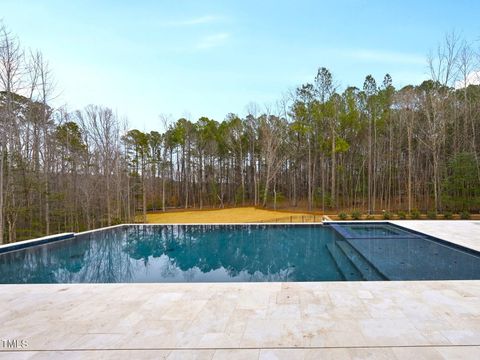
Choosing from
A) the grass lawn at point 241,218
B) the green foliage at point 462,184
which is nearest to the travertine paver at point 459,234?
the green foliage at point 462,184

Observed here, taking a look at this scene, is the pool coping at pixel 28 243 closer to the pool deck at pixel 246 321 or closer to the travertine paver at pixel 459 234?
the pool deck at pixel 246 321

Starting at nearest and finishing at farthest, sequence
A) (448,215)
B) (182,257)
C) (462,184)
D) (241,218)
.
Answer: (182,257)
(448,215)
(462,184)
(241,218)

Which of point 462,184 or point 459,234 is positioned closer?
point 459,234

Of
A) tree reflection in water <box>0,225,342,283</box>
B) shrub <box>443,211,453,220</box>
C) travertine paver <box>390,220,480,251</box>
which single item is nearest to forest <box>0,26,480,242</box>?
shrub <box>443,211,453,220</box>

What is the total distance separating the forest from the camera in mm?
9547

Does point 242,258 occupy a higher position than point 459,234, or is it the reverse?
point 459,234

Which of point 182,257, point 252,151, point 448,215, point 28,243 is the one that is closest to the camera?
point 182,257

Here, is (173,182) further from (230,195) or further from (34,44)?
(34,44)

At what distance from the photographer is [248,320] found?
2670 millimetres

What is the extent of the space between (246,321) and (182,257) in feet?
14.3

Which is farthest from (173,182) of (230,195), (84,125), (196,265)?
(196,265)

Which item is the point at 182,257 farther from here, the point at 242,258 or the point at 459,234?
the point at 459,234

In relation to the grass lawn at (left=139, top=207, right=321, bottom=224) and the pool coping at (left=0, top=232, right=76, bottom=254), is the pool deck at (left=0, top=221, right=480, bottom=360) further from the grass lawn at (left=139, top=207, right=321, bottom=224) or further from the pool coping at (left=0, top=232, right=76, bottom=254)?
the grass lawn at (left=139, top=207, right=321, bottom=224)

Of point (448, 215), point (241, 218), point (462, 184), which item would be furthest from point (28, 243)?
point (462, 184)
